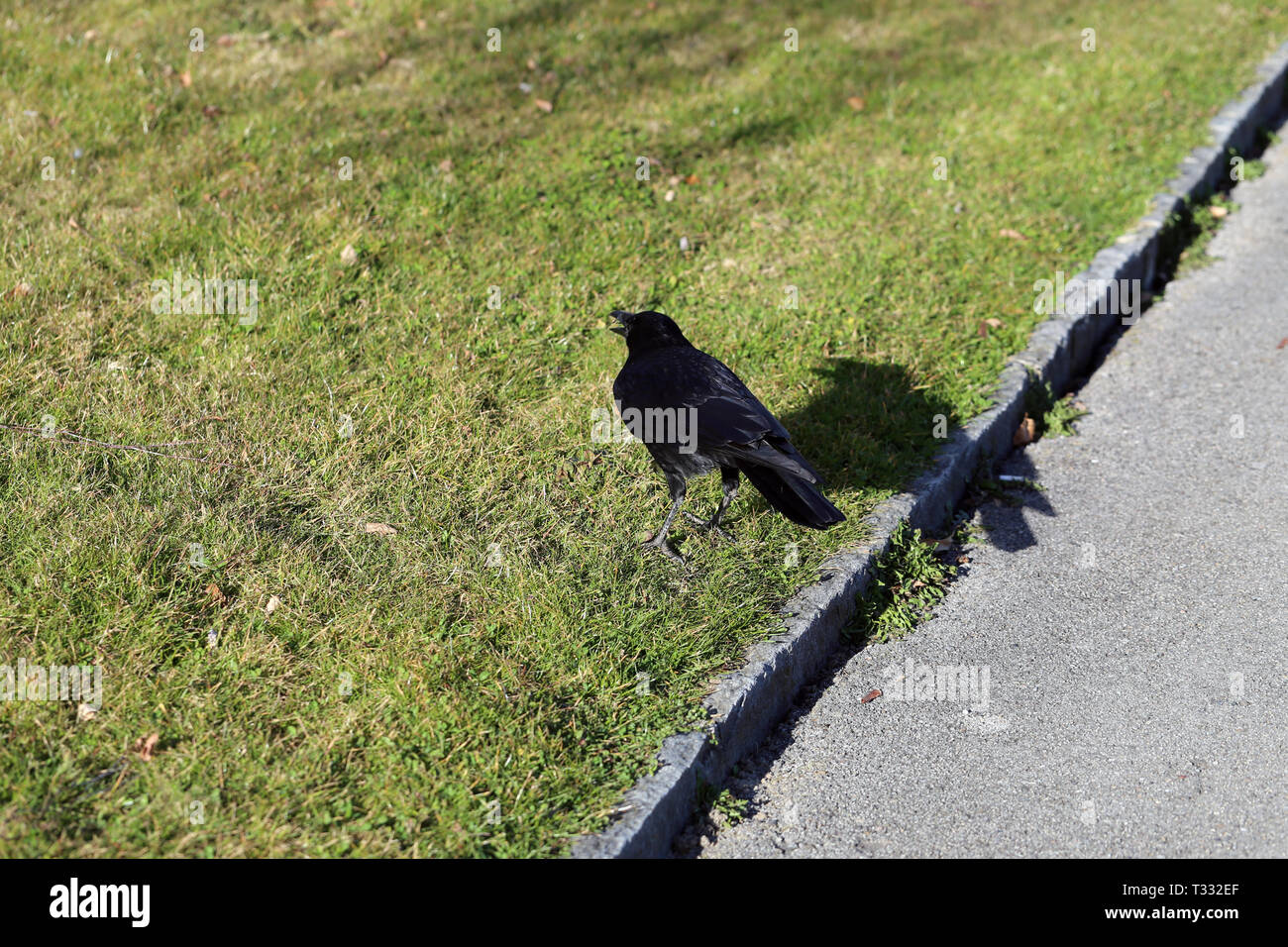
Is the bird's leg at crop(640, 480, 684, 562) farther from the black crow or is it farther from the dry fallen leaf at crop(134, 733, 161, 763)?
the dry fallen leaf at crop(134, 733, 161, 763)

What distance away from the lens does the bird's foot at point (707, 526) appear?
415cm

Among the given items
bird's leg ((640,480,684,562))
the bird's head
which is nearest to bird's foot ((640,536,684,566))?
bird's leg ((640,480,684,562))

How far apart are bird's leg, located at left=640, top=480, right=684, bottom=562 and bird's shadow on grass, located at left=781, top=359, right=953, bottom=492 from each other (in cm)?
73

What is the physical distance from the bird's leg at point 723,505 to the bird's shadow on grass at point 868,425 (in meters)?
0.51

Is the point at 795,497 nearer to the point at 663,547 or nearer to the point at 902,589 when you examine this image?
the point at 663,547

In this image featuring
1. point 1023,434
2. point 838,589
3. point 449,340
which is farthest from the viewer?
point 1023,434

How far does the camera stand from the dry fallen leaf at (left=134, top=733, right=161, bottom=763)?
3.02 meters

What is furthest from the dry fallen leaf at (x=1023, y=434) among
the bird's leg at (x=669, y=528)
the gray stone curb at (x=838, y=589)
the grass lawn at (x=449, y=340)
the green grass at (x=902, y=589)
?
the bird's leg at (x=669, y=528)

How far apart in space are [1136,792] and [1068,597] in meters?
1.03

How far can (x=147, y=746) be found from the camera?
10.0 feet

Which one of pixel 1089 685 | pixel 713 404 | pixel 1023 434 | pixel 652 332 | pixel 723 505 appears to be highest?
pixel 652 332

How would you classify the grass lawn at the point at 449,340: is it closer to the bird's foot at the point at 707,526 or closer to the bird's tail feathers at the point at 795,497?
the bird's foot at the point at 707,526

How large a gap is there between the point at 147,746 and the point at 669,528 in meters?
1.90

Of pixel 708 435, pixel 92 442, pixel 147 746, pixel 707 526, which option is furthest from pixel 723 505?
pixel 92 442
